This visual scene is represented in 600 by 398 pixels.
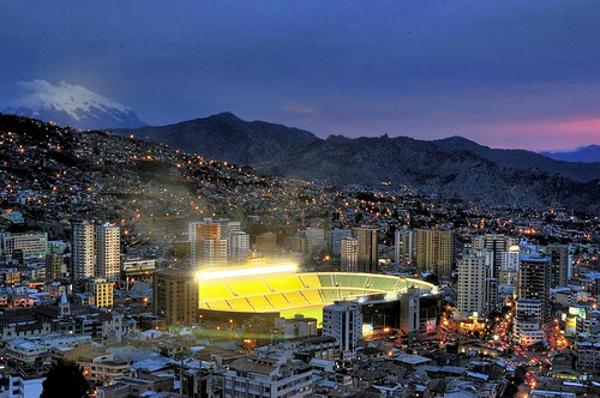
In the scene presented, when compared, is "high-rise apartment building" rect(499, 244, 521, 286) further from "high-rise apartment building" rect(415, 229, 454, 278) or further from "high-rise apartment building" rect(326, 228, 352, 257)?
"high-rise apartment building" rect(326, 228, 352, 257)

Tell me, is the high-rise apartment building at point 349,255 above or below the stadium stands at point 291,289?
above

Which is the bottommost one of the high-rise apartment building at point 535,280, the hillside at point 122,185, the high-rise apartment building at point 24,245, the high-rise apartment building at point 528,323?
the high-rise apartment building at point 528,323

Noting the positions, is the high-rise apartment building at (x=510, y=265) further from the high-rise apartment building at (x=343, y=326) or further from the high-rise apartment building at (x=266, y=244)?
the high-rise apartment building at (x=343, y=326)

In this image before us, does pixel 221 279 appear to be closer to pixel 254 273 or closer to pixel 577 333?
pixel 254 273

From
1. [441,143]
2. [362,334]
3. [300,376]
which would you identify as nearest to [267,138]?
[441,143]

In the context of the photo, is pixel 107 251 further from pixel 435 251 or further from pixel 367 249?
pixel 435 251

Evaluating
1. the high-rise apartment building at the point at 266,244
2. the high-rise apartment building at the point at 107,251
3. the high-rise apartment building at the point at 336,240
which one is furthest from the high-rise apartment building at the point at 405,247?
the high-rise apartment building at the point at 107,251
